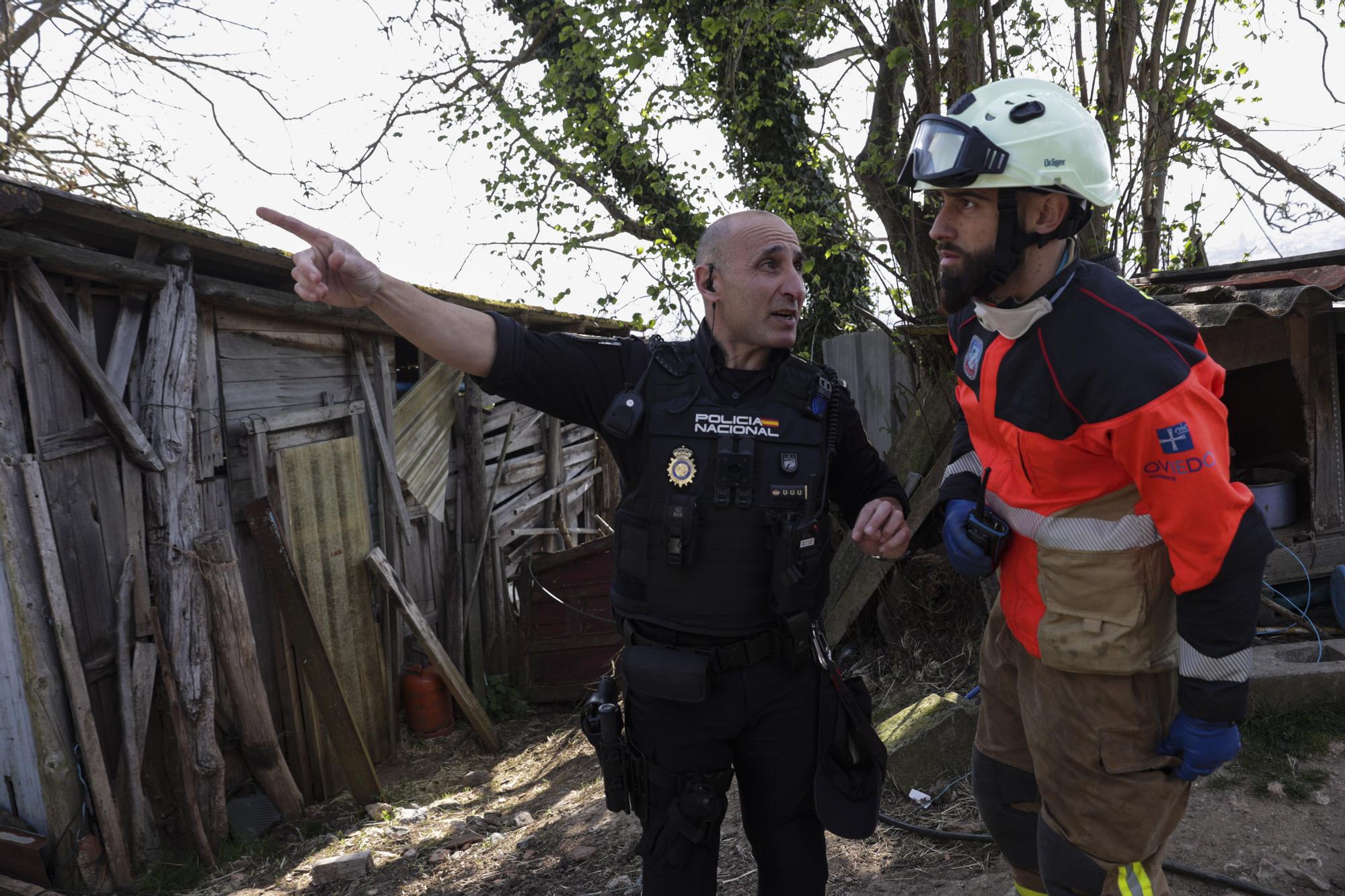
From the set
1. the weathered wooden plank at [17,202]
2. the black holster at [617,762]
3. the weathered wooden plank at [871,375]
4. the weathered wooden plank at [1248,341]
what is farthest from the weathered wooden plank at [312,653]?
the weathered wooden plank at [1248,341]

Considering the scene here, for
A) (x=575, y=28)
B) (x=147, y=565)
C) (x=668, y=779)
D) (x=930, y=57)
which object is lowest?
(x=668, y=779)

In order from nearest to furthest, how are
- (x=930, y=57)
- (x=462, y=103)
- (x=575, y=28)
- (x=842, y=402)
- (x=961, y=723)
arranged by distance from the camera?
(x=842, y=402) → (x=961, y=723) → (x=930, y=57) → (x=575, y=28) → (x=462, y=103)

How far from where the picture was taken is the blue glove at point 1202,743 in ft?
6.05

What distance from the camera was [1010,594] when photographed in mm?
2264

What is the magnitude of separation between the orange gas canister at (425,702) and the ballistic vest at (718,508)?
516 centimetres

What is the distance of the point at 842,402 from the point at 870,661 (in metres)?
3.03

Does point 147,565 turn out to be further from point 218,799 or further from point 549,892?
point 549,892

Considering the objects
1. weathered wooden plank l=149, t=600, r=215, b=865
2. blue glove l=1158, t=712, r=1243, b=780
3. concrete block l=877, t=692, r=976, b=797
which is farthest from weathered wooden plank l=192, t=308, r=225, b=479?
blue glove l=1158, t=712, r=1243, b=780

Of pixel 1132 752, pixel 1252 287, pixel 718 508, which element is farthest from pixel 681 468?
pixel 1252 287

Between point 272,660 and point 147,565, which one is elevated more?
point 147,565

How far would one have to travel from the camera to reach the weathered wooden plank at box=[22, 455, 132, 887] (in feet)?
14.6

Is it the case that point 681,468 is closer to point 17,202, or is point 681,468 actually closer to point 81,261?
point 17,202

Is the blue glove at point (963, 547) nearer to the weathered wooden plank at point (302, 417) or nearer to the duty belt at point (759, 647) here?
the duty belt at point (759, 647)

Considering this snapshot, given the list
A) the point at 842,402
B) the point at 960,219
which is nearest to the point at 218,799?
the point at 842,402
